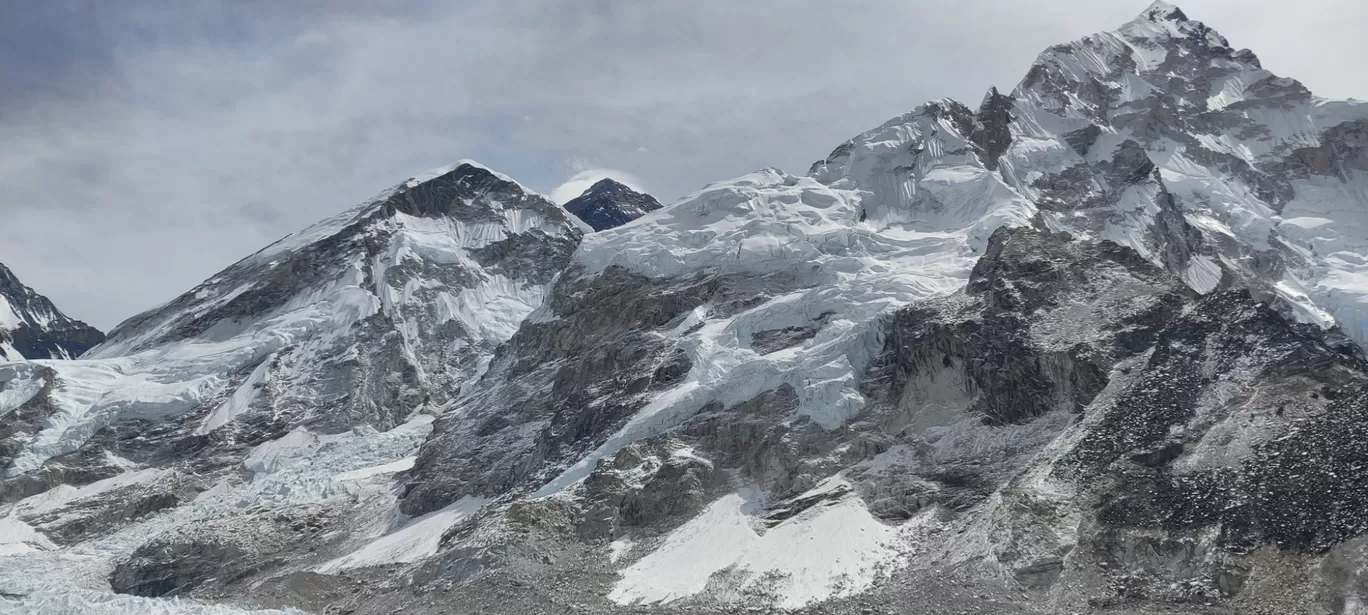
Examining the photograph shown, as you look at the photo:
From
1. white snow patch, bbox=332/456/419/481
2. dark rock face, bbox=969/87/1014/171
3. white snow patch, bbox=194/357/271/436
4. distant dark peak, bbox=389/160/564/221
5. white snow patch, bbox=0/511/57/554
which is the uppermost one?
distant dark peak, bbox=389/160/564/221

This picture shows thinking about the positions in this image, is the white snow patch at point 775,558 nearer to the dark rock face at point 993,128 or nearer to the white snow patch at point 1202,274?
the white snow patch at point 1202,274

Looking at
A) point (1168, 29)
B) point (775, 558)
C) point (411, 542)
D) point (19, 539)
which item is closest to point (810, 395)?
point (775, 558)

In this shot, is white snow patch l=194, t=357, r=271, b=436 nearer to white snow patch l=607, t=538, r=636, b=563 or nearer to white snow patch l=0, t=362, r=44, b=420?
white snow patch l=0, t=362, r=44, b=420

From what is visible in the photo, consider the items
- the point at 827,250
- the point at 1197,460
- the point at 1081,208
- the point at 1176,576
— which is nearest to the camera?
the point at 1176,576

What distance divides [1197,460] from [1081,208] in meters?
64.5

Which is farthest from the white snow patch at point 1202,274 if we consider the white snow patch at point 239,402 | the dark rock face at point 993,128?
the white snow patch at point 239,402

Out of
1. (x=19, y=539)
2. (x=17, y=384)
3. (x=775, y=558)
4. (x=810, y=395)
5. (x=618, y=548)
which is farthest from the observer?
(x=17, y=384)

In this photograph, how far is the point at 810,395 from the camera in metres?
89.9

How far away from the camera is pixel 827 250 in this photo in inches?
4609

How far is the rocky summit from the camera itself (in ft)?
219

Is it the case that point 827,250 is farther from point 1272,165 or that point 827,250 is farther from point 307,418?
point 1272,165

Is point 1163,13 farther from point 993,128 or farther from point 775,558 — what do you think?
point 775,558

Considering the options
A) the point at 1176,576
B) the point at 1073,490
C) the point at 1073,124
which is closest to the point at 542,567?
the point at 1073,490

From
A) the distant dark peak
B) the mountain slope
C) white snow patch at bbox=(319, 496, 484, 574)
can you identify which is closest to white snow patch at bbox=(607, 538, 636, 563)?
white snow patch at bbox=(319, 496, 484, 574)
